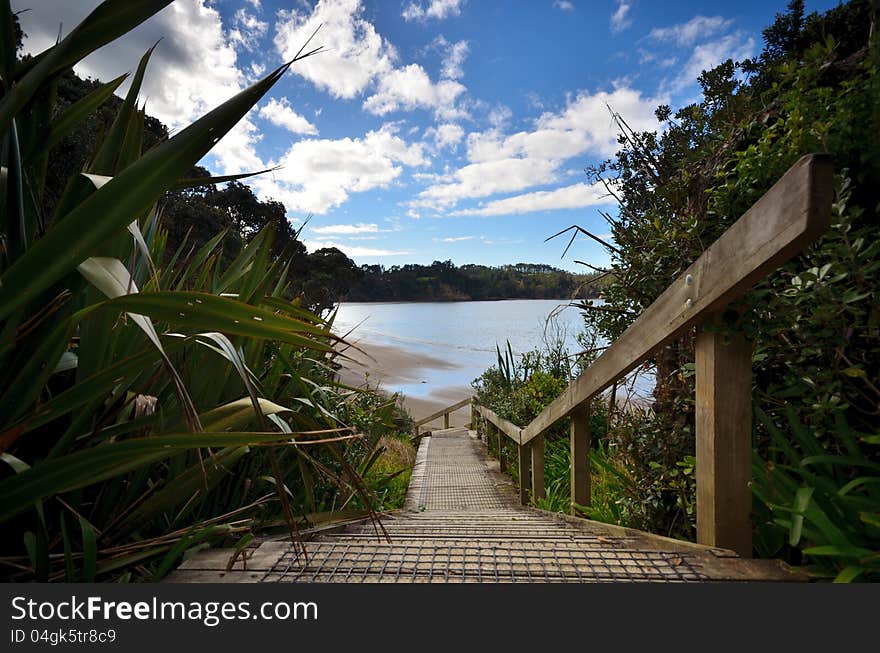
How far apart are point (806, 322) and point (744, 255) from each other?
31 centimetres

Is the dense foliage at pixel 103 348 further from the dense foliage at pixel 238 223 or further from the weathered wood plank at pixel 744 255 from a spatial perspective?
the dense foliage at pixel 238 223

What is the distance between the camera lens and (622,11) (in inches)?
101

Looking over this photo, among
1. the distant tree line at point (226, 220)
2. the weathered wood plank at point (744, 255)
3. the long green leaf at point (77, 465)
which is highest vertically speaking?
the distant tree line at point (226, 220)

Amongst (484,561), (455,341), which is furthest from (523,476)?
(455,341)

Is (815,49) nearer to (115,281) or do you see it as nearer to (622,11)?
(622,11)

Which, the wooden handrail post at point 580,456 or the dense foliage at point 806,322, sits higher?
the dense foliage at point 806,322

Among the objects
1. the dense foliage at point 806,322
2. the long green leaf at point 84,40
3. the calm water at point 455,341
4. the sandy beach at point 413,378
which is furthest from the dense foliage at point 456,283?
the long green leaf at point 84,40

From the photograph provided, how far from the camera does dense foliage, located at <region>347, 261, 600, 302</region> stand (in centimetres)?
4772

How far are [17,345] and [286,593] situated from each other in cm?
76

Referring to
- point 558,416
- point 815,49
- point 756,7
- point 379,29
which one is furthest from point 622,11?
point 558,416

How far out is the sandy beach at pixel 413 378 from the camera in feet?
47.3

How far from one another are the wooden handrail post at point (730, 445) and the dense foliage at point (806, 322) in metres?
0.05

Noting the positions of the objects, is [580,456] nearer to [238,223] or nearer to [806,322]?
[806,322]

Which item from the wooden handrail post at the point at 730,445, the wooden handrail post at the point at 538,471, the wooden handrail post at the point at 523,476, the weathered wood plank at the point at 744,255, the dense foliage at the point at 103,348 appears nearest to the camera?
the dense foliage at the point at 103,348
